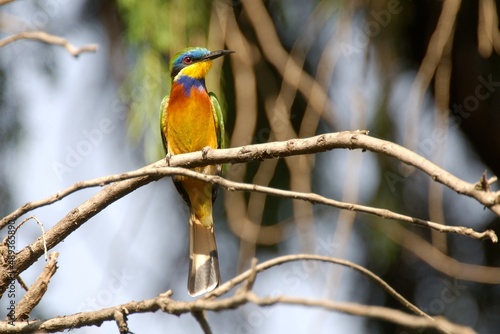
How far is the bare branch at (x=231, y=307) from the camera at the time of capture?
4.17ft

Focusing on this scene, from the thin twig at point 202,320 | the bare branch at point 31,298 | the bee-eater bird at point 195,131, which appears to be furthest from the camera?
the bee-eater bird at point 195,131

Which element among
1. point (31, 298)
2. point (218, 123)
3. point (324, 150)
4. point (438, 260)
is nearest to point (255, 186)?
point (324, 150)

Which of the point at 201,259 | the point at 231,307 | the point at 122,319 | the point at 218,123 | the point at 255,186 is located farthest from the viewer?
the point at 218,123

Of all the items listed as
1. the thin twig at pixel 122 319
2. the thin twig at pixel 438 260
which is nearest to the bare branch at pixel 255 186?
the thin twig at pixel 122 319

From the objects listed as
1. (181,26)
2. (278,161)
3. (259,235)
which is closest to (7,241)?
(181,26)

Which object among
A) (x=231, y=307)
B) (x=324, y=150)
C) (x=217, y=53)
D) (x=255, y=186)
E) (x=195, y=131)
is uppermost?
(x=217, y=53)

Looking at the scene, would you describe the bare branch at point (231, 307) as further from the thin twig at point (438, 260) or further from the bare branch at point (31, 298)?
the thin twig at point (438, 260)

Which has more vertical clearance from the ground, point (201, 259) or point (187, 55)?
point (187, 55)

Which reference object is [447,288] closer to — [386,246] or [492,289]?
[492,289]

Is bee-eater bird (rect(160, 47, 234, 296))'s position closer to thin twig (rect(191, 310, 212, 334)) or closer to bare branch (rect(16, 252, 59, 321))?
bare branch (rect(16, 252, 59, 321))

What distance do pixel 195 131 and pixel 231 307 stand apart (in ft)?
9.35

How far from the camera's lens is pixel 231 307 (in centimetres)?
139

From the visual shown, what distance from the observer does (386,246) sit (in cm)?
388

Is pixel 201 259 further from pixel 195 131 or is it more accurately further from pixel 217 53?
pixel 217 53
